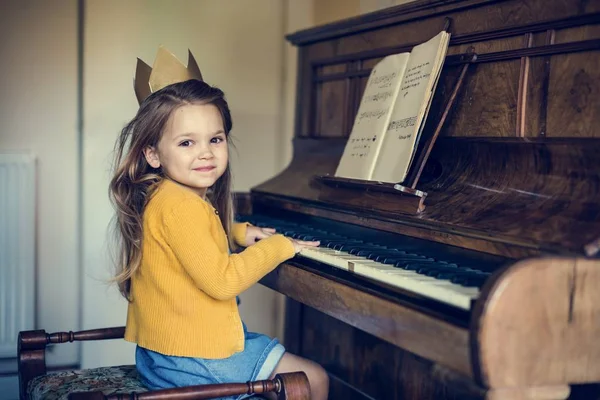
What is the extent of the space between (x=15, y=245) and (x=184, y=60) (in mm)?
1053

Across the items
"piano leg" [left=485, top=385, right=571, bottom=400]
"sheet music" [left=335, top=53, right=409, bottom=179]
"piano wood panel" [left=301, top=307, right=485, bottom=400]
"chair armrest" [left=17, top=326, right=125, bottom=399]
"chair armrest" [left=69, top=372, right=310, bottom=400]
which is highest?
"sheet music" [left=335, top=53, right=409, bottom=179]

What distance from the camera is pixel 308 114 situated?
289 cm

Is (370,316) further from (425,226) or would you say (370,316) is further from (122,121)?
(122,121)

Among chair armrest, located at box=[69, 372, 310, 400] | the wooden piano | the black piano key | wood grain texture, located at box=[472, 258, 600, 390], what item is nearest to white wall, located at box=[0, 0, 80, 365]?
the wooden piano

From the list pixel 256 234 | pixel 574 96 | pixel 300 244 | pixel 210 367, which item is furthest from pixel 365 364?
pixel 574 96

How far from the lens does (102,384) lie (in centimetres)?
193

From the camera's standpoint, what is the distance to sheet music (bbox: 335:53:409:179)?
2.24 m

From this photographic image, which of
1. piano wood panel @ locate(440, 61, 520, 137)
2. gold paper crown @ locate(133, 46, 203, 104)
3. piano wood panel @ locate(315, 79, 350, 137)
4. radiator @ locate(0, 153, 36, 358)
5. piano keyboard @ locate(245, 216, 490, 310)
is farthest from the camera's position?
radiator @ locate(0, 153, 36, 358)

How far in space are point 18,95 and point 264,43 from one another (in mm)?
1113

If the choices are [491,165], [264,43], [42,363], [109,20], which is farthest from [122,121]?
[491,165]

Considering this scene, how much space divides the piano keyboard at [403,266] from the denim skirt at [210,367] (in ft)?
0.88

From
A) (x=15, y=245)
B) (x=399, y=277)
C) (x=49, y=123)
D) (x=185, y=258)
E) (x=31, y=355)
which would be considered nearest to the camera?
(x=399, y=277)

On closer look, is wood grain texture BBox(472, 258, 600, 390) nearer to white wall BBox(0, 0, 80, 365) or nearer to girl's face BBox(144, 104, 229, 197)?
girl's face BBox(144, 104, 229, 197)

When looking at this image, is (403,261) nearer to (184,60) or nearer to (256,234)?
(256,234)
